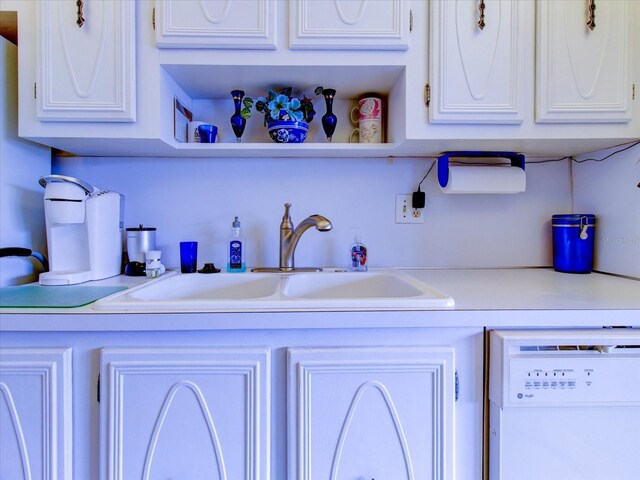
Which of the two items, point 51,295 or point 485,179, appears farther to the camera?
point 485,179

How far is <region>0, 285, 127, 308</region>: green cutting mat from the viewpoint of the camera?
32.4 inches

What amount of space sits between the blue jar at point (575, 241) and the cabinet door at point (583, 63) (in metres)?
0.40

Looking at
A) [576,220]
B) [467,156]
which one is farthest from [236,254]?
[576,220]

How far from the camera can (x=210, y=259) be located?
1436mm

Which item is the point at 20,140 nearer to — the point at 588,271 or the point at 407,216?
the point at 407,216

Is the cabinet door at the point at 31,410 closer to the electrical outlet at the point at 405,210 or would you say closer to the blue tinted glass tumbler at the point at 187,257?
the blue tinted glass tumbler at the point at 187,257

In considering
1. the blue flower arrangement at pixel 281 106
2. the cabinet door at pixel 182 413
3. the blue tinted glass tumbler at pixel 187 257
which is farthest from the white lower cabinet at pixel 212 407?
the blue flower arrangement at pixel 281 106

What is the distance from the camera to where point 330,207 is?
1.43 metres

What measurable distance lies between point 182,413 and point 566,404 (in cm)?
88

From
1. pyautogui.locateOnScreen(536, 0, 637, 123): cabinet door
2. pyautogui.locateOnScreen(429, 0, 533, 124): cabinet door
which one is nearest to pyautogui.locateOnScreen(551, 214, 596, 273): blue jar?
pyautogui.locateOnScreen(536, 0, 637, 123): cabinet door

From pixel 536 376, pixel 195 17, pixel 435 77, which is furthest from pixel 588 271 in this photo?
pixel 195 17

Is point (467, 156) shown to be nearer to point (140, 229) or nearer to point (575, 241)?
point (575, 241)

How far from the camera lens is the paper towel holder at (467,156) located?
52.6 inches

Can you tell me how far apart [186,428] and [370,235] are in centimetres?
95
